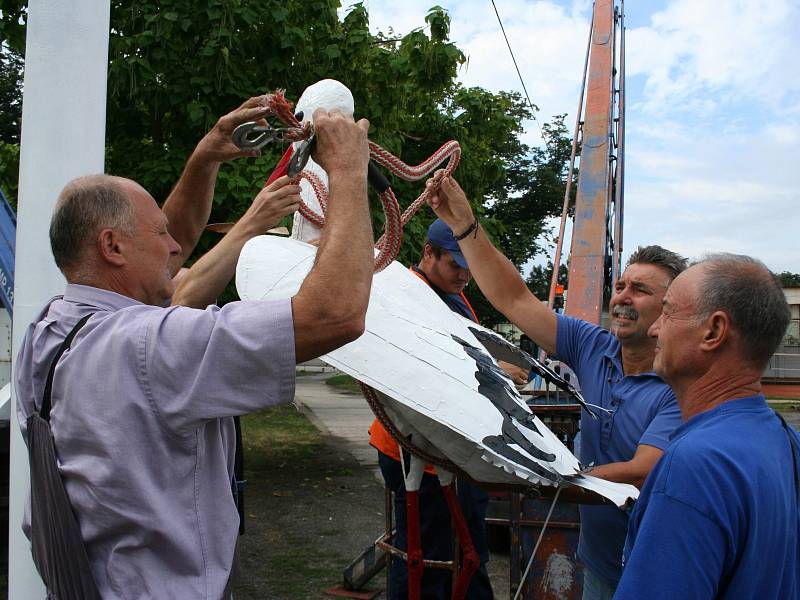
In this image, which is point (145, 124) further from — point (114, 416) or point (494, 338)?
point (114, 416)

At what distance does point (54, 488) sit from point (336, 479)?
A: 6.49 metres

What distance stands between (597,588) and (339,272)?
64.4 inches

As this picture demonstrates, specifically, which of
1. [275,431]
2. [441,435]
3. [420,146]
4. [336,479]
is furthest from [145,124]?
[275,431]

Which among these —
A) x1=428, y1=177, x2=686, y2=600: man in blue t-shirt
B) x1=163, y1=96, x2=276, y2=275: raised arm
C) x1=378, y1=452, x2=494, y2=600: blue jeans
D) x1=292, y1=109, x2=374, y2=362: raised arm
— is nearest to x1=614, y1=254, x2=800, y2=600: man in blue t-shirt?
x1=292, y1=109, x2=374, y2=362: raised arm

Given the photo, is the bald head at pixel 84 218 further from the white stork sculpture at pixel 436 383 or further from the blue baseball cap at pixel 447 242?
the blue baseball cap at pixel 447 242

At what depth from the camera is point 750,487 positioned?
120cm

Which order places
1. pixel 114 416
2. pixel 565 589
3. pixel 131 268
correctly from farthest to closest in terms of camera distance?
A: pixel 565 589 < pixel 131 268 < pixel 114 416

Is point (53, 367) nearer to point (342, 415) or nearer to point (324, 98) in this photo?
point (324, 98)

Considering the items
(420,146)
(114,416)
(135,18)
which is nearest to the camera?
(114,416)

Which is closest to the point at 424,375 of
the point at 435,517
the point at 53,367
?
the point at 53,367

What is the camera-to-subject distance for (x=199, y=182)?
2285mm

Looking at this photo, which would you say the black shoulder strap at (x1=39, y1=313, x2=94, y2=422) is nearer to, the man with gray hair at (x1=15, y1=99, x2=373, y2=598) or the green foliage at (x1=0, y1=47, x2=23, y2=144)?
the man with gray hair at (x1=15, y1=99, x2=373, y2=598)

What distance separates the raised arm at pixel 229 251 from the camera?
2.02 metres

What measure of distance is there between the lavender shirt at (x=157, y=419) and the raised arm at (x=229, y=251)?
0.62m
